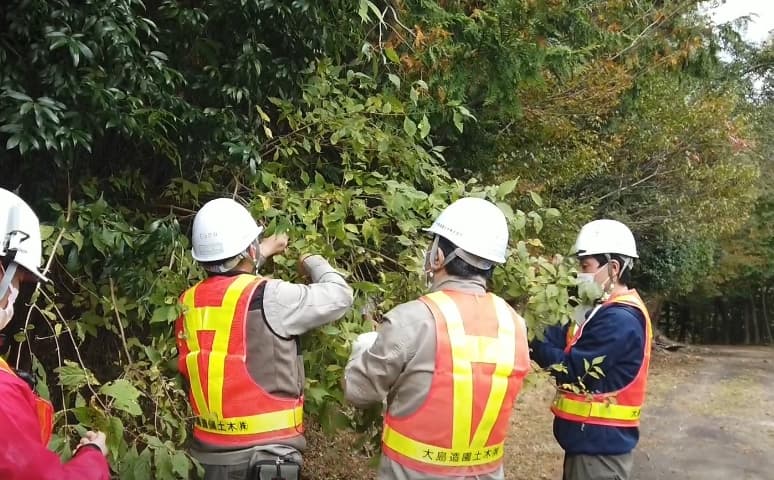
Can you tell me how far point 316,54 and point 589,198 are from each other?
8.98m

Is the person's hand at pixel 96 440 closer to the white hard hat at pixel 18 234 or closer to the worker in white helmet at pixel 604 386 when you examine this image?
the white hard hat at pixel 18 234

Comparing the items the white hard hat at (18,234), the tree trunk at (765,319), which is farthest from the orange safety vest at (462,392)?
the tree trunk at (765,319)

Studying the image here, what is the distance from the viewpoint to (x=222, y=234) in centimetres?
318

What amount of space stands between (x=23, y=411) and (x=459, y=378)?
1.48m

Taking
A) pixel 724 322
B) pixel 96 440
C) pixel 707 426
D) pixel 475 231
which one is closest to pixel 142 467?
pixel 96 440

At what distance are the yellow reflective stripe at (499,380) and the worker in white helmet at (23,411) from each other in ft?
4.48

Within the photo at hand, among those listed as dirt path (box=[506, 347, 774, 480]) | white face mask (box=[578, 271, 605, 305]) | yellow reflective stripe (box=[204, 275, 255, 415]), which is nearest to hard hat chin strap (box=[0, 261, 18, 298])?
yellow reflective stripe (box=[204, 275, 255, 415])

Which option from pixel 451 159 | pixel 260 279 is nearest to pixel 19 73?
pixel 260 279

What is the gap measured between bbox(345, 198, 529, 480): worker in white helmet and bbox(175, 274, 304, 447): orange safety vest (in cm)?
43

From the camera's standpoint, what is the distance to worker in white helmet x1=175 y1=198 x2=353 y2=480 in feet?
9.87

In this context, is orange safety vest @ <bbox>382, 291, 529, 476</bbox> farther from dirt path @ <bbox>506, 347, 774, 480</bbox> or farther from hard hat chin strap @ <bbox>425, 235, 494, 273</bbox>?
dirt path @ <bbox>506, 347, 774, 480</bbox>

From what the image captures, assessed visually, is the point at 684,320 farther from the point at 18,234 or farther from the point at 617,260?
the point at 18,234

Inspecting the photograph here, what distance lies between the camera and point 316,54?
174 inches

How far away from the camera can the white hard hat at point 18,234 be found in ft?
6.93
